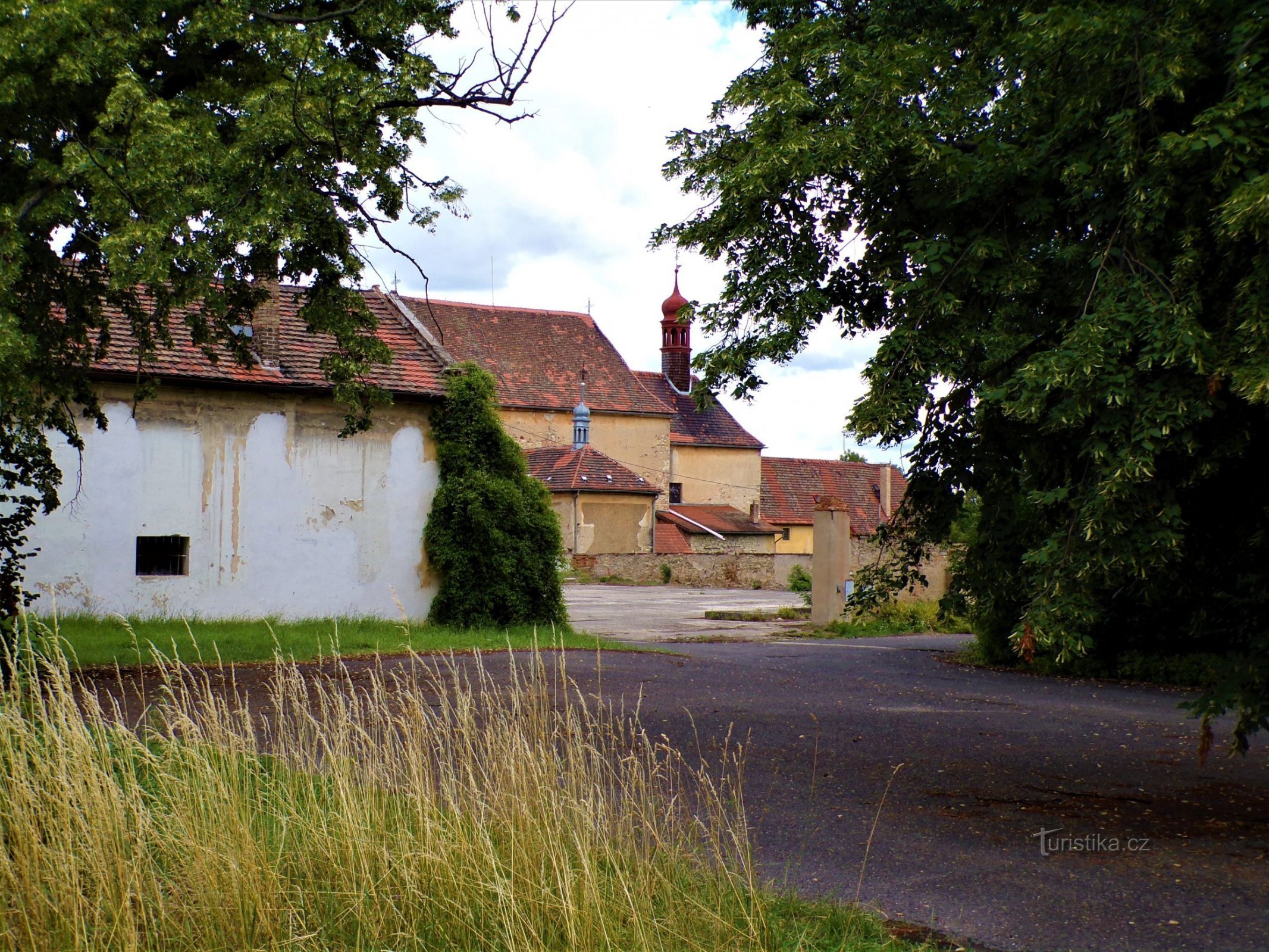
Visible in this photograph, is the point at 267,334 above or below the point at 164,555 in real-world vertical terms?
above

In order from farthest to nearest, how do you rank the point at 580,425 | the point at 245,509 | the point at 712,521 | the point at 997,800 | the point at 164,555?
1. the point at 712,521
2. the point at 580,425
3. the point at 245,509
4. the point at 164,555
5. the point at 997,800

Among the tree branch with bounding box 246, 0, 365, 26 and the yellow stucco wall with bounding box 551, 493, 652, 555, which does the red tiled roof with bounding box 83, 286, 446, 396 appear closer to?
the tree branch with bounding box 246, 0, 365, 26

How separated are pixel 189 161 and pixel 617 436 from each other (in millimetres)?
45897

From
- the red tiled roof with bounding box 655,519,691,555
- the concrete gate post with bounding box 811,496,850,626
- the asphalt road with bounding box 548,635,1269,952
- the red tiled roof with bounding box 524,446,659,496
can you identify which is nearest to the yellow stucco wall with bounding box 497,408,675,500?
the red tiled roof with bounding box 655,519,691,555

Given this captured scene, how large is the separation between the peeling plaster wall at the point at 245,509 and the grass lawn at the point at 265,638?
503mm

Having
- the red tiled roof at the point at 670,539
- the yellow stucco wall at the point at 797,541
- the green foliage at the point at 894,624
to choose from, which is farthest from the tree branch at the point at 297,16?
the yellow stucco wall at the point at 797,541

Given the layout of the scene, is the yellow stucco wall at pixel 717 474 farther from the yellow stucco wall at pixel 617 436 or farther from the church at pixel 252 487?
the church at pixel 252 487

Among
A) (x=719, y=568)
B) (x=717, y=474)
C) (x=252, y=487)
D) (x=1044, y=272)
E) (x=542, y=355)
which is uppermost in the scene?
(x=542, y=355)

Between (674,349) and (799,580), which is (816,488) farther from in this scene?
(799,580)

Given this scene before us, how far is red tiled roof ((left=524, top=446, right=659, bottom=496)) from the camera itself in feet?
157

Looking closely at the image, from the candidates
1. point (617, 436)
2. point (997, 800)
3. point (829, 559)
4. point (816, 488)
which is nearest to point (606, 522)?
point (617, 436)

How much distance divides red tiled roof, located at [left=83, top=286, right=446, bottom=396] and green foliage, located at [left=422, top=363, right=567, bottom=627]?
2.55 ft

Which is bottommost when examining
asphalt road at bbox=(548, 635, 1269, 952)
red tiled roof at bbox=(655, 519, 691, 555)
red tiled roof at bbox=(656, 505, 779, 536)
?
asphalt road at bbox=(548, 635, 1269, 952)

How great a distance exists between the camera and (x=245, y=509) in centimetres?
1836
